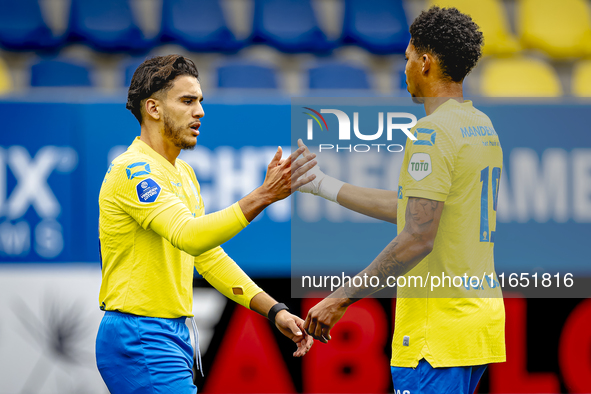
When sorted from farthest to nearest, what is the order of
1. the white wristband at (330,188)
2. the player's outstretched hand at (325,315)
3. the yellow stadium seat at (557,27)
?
1. the yellow stadium seat at (557,27)
2. the white wristband at (330,188)
3. the player's outstretched hand at (325,315)

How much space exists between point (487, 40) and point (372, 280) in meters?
4.28

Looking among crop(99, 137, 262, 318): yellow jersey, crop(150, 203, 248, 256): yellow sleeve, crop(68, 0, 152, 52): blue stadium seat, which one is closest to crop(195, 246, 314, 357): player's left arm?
crop(99, 137, 262, 318): yellow jersey

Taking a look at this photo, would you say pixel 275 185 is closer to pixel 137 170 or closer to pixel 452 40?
pixel 137 170

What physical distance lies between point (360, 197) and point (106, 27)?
3.70m

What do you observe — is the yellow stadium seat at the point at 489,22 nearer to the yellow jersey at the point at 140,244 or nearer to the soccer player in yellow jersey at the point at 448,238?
the soccer player in yellow jersey at the point at 448,238

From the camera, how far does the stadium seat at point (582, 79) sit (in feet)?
18.0

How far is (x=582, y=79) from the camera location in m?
5.61

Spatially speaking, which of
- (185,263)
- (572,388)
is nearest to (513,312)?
(572,388)

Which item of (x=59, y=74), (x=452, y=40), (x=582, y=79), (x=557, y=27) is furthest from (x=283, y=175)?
(x=557, y=27)

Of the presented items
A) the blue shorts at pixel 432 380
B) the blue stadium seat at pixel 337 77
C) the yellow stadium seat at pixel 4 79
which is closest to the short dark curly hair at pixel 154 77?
the blue shorts at pixel 432 380

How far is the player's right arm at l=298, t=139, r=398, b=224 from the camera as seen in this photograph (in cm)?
308

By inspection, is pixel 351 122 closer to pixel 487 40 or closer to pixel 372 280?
pixel 372 280

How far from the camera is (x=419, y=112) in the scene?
4.27 metres

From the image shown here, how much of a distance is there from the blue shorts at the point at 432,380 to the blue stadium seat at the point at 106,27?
4.44m
